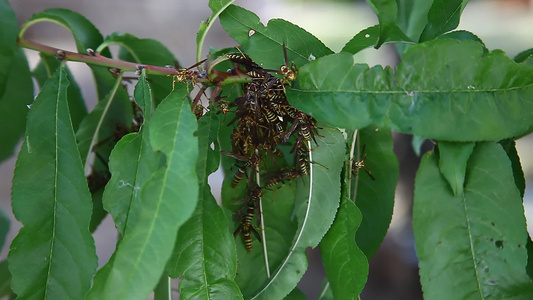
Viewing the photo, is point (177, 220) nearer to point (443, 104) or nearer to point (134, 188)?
point (134, 188)

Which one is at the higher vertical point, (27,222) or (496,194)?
(27,222)

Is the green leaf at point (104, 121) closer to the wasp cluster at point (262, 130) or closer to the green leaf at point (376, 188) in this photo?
the wasp cluster at point (262, 130)

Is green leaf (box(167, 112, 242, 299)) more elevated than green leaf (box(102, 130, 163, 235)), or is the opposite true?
green leaf (box(102, 130, 163, 235))

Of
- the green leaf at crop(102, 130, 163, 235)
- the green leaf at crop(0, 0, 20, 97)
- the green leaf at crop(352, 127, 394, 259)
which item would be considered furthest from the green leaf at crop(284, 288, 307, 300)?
the green leaf at crop(0, 0, 20, 97)

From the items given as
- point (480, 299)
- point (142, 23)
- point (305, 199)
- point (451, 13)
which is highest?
point (142, 23)

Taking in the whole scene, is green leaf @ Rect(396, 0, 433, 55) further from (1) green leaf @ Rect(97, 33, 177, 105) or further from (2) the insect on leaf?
(1) green leaf @ Rect(97, 33, 177, 105)

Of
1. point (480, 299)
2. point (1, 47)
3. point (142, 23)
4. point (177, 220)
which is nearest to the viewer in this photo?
point (177, 220)

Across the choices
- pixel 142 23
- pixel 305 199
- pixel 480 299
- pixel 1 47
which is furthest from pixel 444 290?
pixel 142 23

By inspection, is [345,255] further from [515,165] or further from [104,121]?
[104,121]
